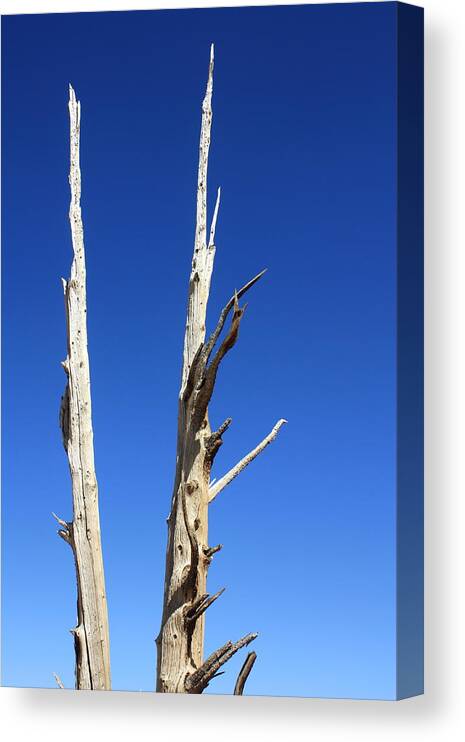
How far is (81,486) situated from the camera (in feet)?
14.9

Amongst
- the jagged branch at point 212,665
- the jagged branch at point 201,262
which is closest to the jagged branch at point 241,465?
the jagged branch at point 201,262

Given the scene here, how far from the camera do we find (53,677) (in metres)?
4.46

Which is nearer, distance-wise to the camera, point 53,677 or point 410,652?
point 410,652

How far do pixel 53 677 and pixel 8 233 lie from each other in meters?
1.25

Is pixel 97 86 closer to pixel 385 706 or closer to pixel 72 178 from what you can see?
pixel 72 178

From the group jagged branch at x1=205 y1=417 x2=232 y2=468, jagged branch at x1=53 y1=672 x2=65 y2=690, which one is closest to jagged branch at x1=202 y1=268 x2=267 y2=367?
jagged branch at x1=205 y1=417 x2=232 y2=468

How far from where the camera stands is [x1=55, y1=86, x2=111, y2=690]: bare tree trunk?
179 inches

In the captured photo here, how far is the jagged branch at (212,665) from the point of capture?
169 inches

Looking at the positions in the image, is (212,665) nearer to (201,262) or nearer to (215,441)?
(215,441)

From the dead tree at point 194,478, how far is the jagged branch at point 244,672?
172 millimetres

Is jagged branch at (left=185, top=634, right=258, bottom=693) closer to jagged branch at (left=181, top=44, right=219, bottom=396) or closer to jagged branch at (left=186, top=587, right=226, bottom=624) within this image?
jagged branch at (left=186, top=587, right=226, bottom=624)

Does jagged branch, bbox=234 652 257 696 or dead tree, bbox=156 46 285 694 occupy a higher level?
dead tree, bbox=156 46 285 694

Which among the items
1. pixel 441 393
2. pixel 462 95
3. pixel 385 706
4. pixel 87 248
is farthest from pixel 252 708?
pixel 462 95

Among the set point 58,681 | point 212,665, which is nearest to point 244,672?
point 212,665
